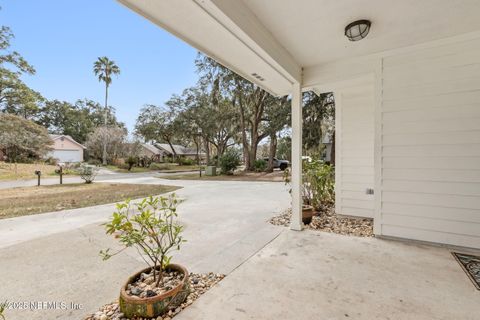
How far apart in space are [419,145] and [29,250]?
16.8 feet

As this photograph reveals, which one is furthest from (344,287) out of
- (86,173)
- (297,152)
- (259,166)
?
(259,166)

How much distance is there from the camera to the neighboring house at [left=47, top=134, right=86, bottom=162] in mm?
22420

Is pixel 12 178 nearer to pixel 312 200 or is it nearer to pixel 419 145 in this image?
pixel 312 200

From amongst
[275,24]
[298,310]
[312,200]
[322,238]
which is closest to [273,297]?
[298,310]

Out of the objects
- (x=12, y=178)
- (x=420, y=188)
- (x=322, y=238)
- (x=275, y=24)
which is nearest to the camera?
(x=275, y=24)

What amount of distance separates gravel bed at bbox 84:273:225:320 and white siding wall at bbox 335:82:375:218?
3073mm

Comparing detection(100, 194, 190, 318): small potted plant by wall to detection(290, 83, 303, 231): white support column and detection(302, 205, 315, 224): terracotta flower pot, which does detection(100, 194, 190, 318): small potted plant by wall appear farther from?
detection(302, 205, 315, 224): terracotta flower pot

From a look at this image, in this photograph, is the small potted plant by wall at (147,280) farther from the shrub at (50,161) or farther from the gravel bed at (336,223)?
the shrub at (50,161)

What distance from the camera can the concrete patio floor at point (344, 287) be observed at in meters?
A: 1.55

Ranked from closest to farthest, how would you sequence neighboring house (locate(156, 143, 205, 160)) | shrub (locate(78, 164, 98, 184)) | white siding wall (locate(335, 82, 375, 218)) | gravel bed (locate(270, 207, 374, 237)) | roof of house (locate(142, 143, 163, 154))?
gravel bed (locate(270, 207, 374, 237)) → white siding wall (locate(335, 82, 375, 218)) → shrub (locate(78, 164, 98, 184)) → roof of house (locate(142, 143, 163, 154)) → neighboring house (locate(156, 143, 205, 160))

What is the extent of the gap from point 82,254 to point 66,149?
88.8 ft

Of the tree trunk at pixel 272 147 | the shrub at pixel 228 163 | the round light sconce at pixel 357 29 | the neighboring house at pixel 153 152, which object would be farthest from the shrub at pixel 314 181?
the neighboring house at pixel 153 152

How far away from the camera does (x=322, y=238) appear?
304cm

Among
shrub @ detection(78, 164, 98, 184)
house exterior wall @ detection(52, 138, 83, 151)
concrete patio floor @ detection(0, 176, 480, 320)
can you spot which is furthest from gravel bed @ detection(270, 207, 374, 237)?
house exterior wall @ detection(52, 138, 83, 151)
